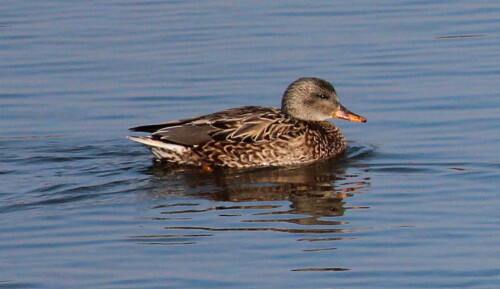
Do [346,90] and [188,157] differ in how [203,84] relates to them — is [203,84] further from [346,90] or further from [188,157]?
[188,157]

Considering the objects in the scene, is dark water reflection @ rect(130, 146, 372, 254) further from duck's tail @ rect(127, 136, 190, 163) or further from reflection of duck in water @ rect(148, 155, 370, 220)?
duck's tail @ rect(127, 136, 190, 163)

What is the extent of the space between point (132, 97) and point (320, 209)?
4.83 metres

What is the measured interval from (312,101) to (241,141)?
1.00 metres

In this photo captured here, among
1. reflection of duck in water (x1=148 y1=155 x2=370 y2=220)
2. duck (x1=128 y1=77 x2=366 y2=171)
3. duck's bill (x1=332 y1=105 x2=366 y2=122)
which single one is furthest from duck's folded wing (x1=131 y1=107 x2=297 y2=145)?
duck's bill (x1=332 y1=105 x2=366 y2=122)

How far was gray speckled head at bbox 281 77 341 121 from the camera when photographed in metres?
14.3

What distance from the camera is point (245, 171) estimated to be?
13.5 metres

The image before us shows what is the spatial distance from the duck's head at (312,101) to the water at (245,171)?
42 centimetres

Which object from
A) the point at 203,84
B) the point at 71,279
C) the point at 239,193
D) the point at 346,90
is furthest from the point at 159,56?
the point at 71,279

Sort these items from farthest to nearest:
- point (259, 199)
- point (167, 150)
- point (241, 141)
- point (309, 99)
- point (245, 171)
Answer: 1. point (309, 99)
2. point (241, 141)
3. point (167, 150)
4. point (245, 171)
5. point (259, 199)

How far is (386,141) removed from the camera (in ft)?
46.1

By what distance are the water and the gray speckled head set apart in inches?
20.1

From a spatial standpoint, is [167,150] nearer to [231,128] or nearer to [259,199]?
[231,128]

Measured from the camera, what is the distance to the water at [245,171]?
9.83m

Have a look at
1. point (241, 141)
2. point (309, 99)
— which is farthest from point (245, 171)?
point (309, 99)
